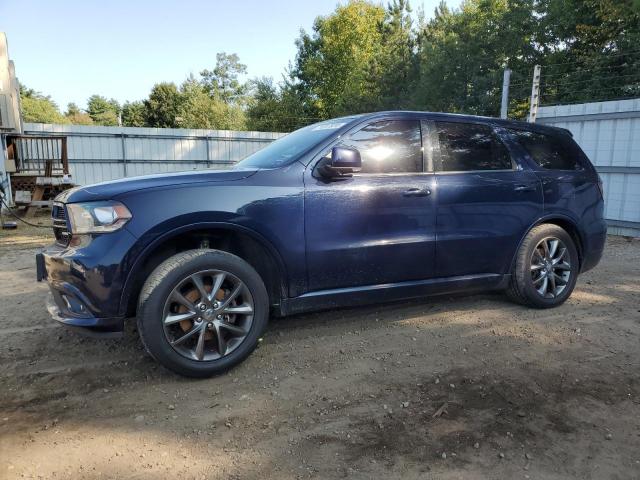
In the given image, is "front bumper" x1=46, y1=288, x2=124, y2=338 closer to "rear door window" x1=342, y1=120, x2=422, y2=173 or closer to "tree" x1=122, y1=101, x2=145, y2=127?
"rear door window" x1=342, y1=120, x2=422, y2=173

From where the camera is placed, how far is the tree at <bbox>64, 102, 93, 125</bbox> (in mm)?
69075

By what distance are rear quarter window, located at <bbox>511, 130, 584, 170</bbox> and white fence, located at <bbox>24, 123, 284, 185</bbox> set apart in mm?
12475

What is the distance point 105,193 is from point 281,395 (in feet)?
5.46

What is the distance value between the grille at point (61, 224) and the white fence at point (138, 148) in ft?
42.4

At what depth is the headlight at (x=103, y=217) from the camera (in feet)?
9.65

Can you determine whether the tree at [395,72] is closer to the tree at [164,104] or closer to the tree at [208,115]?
the tree at [208,115]

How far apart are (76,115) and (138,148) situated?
69004mm

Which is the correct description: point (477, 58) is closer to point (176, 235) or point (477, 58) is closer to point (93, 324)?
point (176, 235)

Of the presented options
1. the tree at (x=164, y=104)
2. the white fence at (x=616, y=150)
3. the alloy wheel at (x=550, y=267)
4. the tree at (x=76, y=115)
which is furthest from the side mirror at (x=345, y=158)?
the tree at (x=76, y=115)

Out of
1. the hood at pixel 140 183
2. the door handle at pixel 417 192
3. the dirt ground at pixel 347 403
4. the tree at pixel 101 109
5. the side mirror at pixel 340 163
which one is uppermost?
the tree at pixel 101 109

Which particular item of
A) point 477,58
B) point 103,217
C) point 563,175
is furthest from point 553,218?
point 477,58

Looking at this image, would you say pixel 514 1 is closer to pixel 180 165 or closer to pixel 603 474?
pixel 180 165

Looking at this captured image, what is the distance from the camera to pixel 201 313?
307cm

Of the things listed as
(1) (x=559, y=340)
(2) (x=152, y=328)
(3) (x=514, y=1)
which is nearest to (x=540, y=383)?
(1) (x=559, y=340)
